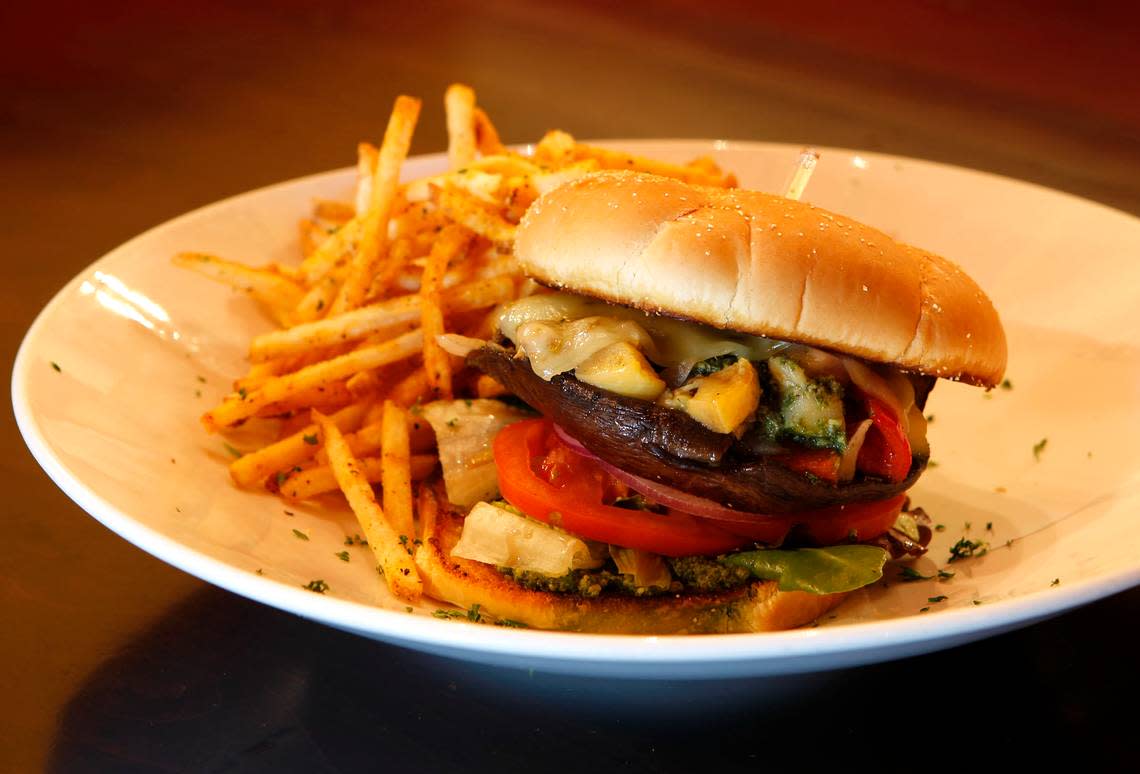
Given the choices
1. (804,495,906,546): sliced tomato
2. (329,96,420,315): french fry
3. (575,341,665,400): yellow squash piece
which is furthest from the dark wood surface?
(329,96,420,315): french fry

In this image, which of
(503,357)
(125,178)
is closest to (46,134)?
(125,178)

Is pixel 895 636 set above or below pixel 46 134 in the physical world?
above

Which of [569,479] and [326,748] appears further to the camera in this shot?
[569,479]

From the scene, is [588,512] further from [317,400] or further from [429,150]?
[429,150]

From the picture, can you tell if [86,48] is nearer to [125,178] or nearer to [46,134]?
[46,134]

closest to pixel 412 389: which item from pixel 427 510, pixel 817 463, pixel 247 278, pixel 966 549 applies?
pixel 427 510

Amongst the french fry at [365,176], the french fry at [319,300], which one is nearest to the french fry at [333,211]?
the french fry at [365,176]

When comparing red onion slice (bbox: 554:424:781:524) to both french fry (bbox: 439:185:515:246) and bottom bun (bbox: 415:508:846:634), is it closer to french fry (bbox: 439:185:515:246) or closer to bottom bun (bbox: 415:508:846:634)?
bottom bun (bbox: 415:508:846:634)

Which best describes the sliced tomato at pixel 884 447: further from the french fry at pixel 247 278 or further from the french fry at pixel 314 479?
the french fry at pixel 247 278
